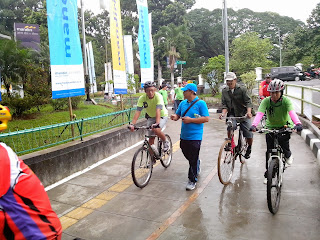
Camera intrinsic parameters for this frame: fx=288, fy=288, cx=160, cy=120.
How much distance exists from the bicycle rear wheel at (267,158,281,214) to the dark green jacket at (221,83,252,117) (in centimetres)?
185

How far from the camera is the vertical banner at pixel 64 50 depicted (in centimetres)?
631

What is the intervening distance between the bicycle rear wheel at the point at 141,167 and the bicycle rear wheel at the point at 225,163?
1.33m

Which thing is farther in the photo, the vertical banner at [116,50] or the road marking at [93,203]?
the vertical banner at [116,50]

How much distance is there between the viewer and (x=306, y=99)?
358 inches

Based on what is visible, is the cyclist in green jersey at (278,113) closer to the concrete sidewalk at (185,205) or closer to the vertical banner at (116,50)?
the concrete sidewalk at (185,205)

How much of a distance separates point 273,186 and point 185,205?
50.3 inches

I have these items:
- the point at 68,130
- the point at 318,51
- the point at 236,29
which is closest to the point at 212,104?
the point at 68,130

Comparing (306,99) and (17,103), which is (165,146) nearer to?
(306,99)

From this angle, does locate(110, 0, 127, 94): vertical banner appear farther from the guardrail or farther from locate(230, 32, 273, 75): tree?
locate(230, 32, 273, 75): tree

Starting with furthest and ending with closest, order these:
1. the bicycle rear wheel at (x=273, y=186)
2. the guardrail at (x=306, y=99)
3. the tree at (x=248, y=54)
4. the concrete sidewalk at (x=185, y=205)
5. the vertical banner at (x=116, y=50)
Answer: the tree at (x=248, y=54) → the vertical banner at (x=116, y=50) → the guardrail at (x=306, y=99) → the bicycle rear wheel at (x=273, y=186) → the concrete sidewalk at (x=185, y=205)

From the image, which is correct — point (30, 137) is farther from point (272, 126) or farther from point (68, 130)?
point (272, 126)

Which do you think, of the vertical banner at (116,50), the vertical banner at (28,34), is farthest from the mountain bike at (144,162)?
the vertical banner at (28,34)

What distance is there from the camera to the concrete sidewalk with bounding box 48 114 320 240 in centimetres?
354

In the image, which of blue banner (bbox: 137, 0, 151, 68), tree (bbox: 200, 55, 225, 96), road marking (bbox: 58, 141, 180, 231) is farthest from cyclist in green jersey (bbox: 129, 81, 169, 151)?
tree (bbox: 200, 55, 225, 96)
